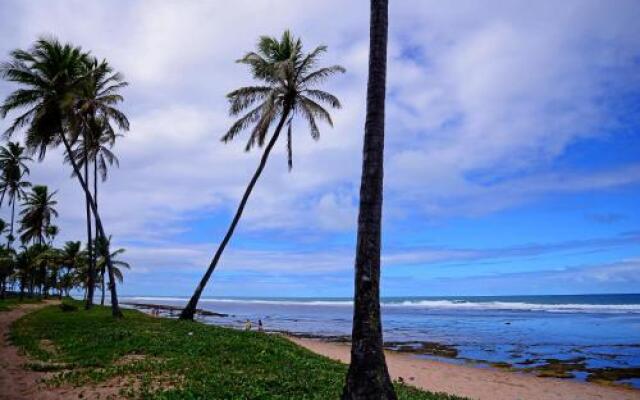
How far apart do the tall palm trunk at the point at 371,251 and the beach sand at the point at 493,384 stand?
10.5 metres

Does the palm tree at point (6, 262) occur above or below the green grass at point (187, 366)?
above

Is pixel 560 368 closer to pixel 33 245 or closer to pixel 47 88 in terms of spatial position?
pixel 47 88

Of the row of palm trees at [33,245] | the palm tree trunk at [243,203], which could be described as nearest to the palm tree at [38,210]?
the row of palm trees at [33,245]

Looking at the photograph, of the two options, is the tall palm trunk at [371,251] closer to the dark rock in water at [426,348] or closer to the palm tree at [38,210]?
the dark rock in water at [426,348]

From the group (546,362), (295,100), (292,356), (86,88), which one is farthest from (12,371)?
(546,362)

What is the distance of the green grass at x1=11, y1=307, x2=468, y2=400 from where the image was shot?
32.6ft

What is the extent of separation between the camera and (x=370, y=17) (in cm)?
850

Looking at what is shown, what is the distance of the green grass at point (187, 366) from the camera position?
391 inches

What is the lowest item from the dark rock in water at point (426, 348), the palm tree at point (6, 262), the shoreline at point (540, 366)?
the dark rock in water at point (426, 348)

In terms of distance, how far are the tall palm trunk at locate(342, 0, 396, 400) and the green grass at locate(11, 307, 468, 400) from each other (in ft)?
8.61

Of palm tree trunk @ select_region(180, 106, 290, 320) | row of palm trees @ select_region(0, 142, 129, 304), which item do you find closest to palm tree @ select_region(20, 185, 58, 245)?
row of palm trees @ select_region(0, 142, 129, 304)

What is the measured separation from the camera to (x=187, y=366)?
12.3 m

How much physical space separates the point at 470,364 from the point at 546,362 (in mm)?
3973

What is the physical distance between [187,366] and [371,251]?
703cm
